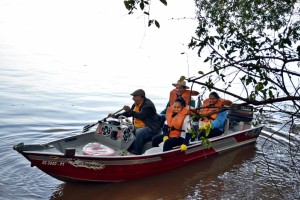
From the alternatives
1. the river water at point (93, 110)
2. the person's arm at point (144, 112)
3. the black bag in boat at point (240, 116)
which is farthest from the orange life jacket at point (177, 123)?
the black bag in boat at point (240, 116)

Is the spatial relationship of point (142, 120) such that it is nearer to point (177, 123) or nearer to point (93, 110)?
point (177, 123)

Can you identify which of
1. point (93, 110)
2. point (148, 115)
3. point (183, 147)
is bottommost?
point (183, 147)

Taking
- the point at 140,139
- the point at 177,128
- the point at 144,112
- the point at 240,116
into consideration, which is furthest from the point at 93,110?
the point at 177,128

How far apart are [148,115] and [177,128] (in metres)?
0.70

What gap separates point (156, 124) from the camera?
8.04 meters

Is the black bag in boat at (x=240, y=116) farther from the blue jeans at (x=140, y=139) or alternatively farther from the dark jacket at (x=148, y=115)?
the blue jeans at (x=140, y=139)

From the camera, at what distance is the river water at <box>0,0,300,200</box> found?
725 cm

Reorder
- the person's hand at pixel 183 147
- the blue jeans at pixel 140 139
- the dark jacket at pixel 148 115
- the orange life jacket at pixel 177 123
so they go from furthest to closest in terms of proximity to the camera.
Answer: the dark jacket at pixel 148 115 → the blue jeans at pixel 140 139 → the orange life jacket at pixel 177 123 → the person's hand at pixel 183 147

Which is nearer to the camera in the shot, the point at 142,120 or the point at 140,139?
the point at 140,139

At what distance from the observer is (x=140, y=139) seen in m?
7.63

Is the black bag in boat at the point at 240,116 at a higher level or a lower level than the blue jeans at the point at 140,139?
higher

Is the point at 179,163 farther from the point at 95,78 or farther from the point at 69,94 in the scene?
the point at 95,78

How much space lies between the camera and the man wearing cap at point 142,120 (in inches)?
301

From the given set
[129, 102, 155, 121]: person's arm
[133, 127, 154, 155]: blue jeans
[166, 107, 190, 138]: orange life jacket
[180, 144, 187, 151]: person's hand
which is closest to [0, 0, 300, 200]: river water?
[133, 127, 154, 155]: blue jeans
